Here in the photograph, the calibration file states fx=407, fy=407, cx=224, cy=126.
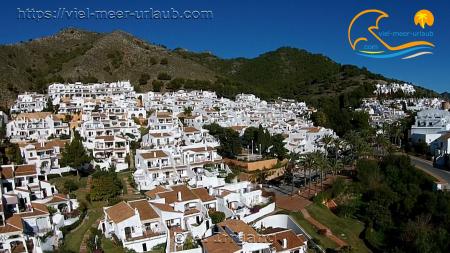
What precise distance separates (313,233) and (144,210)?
12905 mm

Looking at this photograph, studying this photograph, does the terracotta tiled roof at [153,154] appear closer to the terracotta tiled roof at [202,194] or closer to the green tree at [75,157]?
the green tree at [75,157]

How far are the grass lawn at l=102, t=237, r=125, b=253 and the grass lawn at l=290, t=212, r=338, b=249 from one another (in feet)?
45.5

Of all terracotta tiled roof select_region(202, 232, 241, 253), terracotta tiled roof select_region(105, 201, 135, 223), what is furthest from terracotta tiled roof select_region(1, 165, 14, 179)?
terracotta tiled roof select_region(202, 232, 241, 253)

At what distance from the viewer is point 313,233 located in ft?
102

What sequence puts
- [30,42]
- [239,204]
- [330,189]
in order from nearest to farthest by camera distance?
[239,204] → [330,189] → [30,42]

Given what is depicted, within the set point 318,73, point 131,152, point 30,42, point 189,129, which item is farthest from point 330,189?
point 318,73

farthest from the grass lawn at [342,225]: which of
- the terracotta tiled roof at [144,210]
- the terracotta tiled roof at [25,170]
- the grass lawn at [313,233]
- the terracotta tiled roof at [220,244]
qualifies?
the terracotta tiled roof at [25,170]

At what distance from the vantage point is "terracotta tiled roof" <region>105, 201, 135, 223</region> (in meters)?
25.9

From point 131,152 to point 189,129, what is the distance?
754 centimetres

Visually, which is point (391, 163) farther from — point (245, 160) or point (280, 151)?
point (245, 160)

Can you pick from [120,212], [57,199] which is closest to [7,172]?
[57,199]

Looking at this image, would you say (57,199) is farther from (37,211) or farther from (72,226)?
(72,226)

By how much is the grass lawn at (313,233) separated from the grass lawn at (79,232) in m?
15.3

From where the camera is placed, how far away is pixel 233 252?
893 inches
